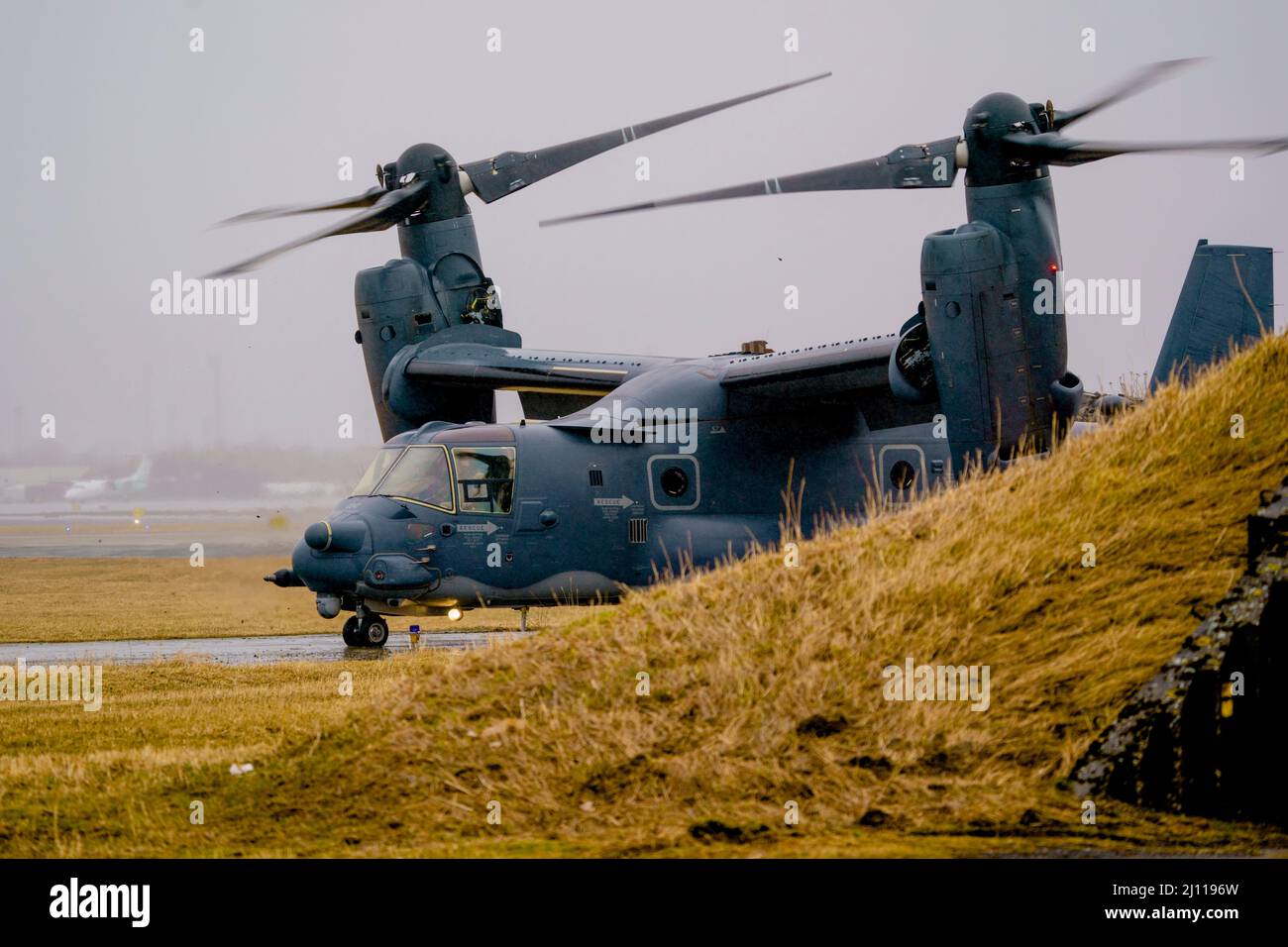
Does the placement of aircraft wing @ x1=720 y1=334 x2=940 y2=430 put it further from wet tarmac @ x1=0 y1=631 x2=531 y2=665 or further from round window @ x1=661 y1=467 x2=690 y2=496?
wet tarmac @ x1=0 y1=631 x2=531 y2=665

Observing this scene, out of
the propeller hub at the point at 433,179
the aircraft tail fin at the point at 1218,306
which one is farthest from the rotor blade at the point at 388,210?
the aircraft tail fin at the point at 1218,306

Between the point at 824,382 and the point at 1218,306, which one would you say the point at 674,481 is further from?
the point at 1218,306

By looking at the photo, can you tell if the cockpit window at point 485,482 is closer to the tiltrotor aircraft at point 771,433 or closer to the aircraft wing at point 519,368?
the tiltrotor aircraft at point 771,433

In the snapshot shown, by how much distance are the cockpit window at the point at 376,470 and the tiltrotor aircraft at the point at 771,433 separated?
0.04 m

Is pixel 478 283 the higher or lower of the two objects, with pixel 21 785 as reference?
higher

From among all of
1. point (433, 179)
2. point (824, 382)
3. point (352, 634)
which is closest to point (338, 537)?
point (352, 634)

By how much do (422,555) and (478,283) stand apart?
7.89 m

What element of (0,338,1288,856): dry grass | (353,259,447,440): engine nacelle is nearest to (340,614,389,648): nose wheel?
(353,259,447,440): engine nacelle

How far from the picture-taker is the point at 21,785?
11.7 metres

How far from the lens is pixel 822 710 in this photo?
34.9ft

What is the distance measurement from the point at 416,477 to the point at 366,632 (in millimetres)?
3177

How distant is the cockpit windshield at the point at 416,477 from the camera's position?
78.6 feet
